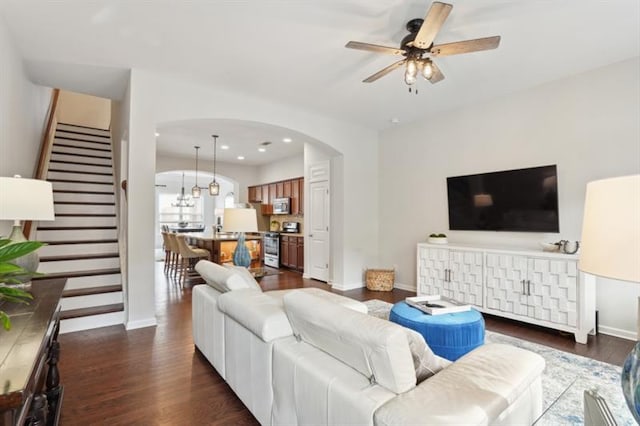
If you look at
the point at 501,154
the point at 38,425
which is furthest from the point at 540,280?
the point at 38,425

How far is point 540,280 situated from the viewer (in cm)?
343

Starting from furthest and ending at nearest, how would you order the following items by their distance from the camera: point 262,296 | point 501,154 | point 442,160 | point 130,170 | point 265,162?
point 265,162 < point 442,160 < point 501,154 < point 130,170 < point 262,296

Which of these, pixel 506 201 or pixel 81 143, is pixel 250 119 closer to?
Result: pixel 506 201

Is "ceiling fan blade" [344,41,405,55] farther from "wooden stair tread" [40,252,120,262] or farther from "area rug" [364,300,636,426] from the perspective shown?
"wooden stair tread" [40,252,120,262]

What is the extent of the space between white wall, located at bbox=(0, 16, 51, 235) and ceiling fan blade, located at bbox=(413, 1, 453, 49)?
348 centimetres

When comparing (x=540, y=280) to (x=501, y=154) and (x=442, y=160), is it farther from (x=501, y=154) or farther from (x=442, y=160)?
(x=442, y=160)

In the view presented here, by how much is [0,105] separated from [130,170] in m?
1.14

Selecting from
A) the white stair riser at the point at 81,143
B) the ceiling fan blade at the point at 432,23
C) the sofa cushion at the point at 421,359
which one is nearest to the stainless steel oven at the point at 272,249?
the white stair riser at the point at 81,143

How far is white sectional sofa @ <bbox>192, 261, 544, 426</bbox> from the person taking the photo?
3.46 ft

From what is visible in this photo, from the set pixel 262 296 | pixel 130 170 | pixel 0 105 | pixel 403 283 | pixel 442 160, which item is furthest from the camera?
pixel 403 283

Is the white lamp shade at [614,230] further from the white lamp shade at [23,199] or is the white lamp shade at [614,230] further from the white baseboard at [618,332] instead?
the white baseboard at [618,332]

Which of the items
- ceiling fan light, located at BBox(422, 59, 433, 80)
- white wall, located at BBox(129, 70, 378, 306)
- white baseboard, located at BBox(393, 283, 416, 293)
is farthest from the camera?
white baseboard, located at BBox(393, 283, 416, 293)

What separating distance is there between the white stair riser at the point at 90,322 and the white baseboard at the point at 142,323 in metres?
0.24

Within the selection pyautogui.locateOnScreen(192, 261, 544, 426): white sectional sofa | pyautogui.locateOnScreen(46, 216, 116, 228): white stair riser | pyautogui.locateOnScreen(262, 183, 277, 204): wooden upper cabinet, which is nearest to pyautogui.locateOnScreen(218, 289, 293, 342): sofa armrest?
pyautogui.locateOnScreen(192, 261, 544, 426): white sectional sofa
